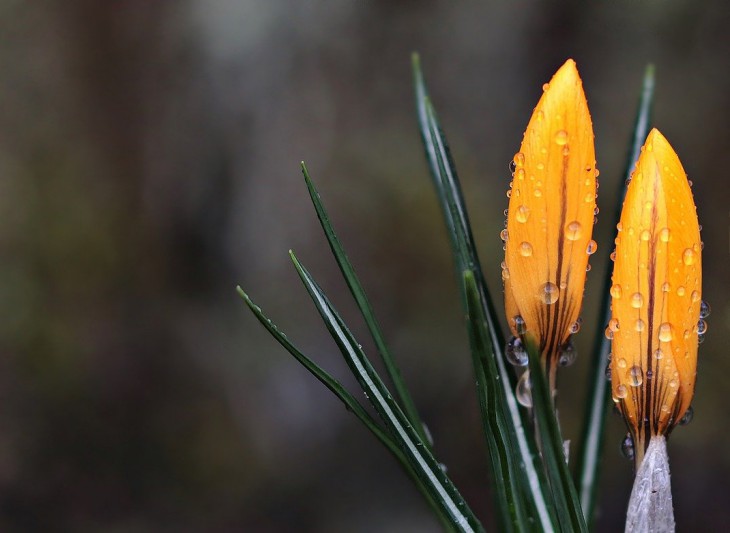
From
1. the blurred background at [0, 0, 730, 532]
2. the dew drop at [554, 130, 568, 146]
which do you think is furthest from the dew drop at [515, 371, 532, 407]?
the blurred background at [0, 0, 730, 532]

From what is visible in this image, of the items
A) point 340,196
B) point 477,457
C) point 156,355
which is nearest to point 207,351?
point 156,355

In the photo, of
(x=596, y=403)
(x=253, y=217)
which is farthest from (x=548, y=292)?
(x=253, y=217)

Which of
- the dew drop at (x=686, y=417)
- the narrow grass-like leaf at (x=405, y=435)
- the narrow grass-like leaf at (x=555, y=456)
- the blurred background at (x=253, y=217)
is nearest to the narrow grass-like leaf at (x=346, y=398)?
the narrow grass-like leaf at (x=405, y=435)

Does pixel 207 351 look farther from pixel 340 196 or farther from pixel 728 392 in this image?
pixel 728 392

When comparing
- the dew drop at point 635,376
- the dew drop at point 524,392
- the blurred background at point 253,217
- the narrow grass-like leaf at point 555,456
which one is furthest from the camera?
the blurred background at point 253,217

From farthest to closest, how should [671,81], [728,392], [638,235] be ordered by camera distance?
[671,81]
[728,392]
[638,235]

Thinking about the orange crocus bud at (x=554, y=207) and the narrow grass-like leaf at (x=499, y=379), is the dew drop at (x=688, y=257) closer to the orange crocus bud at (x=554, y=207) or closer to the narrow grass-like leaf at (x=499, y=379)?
the orange crocus bud at (x=554, y=207)
